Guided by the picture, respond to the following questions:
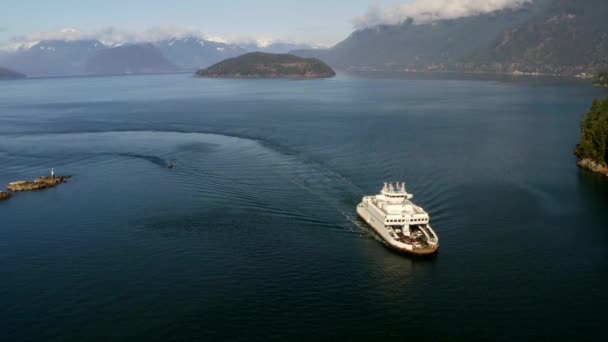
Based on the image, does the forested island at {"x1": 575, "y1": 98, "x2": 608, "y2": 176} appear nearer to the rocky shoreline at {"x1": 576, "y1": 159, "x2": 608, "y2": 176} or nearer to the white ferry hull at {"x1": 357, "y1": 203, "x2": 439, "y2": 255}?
the rocky shoreline at {"x1": 576, "y1": 159, "x2": 608, "y2": 176}

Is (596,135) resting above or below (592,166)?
above

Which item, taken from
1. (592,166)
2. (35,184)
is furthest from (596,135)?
(35,184)

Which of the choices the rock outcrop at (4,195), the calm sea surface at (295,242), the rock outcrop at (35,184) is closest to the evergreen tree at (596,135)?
the calm sea surface at (295,242)

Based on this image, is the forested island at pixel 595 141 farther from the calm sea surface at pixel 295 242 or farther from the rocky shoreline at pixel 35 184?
the rocky shoreline at pixel 35 184

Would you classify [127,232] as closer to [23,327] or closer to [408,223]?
[23,327]

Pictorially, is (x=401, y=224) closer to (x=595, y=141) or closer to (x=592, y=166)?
(x=592, y=166)

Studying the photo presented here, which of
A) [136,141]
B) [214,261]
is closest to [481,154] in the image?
[214,261]
